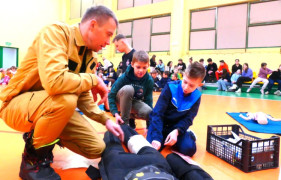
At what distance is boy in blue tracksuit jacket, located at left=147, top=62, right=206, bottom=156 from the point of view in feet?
6.31

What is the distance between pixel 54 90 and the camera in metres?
1.21

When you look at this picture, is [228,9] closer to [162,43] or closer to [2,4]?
[162,43]

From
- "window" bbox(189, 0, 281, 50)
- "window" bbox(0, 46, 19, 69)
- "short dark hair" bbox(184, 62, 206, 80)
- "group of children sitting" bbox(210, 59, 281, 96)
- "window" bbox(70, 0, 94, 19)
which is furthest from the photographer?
"window" bbox(70, 0, 94, 19)

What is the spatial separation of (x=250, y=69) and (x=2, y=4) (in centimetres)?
1459

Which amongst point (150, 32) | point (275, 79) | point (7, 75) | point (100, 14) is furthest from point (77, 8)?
point (100, 14)

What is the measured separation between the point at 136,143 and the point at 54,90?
0.69 metres

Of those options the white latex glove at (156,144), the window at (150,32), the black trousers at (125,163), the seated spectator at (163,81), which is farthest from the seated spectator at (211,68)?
the black trousers at (125,163)

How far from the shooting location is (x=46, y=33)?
1.29 m

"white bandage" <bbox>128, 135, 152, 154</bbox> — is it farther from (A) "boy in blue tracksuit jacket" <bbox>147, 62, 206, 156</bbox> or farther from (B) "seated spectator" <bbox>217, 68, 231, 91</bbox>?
(B) "seated spectator" <bbox>217, 68, 231, 91</bbox>

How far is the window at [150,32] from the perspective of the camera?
479 inches

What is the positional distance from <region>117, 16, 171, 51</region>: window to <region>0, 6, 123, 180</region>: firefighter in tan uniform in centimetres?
1097

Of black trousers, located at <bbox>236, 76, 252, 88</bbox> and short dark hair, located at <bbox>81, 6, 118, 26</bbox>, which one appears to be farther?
black trousers, located at <bbox>236, 76, 252, 88</bbox>

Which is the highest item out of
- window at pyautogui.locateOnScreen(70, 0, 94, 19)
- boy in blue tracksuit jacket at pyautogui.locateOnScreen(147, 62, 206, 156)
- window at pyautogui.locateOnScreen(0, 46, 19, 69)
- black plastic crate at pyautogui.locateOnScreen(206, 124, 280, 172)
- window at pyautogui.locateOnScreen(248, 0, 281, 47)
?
window at pyautogui.locateOnScreen(70, 0, 94, 19)

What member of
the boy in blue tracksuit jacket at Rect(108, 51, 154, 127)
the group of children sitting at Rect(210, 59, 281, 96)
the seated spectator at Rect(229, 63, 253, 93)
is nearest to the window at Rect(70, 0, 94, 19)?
the group of children sitting at Rect(210, 59, 281, 96)
